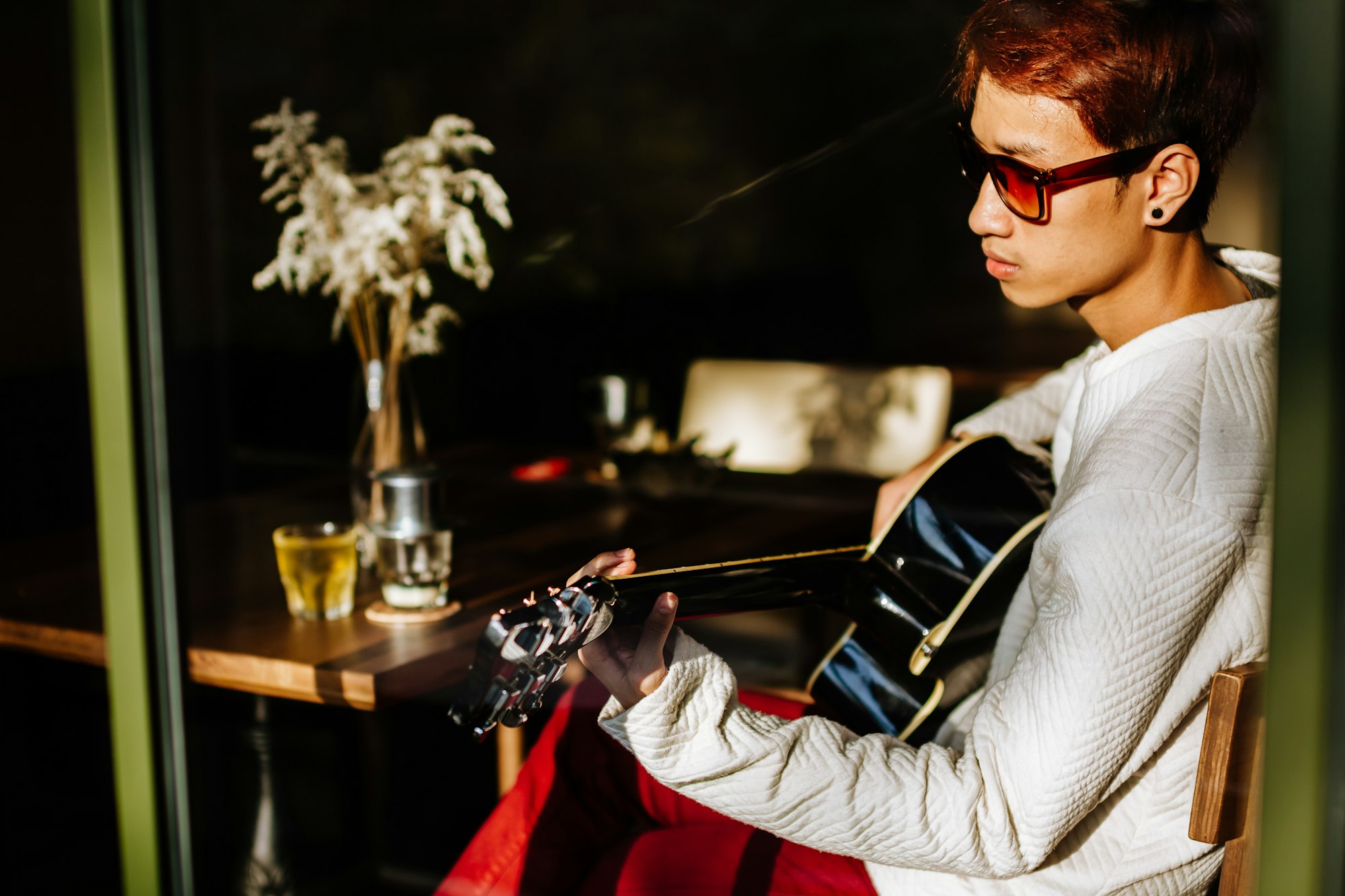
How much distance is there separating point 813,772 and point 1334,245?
541mm

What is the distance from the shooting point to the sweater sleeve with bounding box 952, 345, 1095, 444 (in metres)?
1.56

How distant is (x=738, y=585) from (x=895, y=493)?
1.27 ft

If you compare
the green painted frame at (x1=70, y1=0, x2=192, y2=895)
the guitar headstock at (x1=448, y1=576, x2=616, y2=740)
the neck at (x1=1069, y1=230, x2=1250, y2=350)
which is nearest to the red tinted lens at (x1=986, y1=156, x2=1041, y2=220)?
the neck at (x1=1069, y1=230, x2=1250, y2=350)

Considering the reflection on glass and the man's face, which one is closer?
→ the man's face

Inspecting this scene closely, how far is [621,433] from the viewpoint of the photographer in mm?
2410

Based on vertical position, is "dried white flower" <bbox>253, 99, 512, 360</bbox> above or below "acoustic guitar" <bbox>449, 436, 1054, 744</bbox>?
above

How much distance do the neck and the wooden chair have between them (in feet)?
1.14

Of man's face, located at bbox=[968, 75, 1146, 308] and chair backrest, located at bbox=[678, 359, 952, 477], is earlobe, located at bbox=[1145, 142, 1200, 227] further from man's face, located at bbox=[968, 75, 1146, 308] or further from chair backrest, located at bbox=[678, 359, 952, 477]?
chair backrest, located at bbox=[678, 359, 952, 477]

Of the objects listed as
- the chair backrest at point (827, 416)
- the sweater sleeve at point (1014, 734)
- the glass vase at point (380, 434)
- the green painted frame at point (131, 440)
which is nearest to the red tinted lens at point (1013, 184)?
the sweater sleeve at point (1014, 734)

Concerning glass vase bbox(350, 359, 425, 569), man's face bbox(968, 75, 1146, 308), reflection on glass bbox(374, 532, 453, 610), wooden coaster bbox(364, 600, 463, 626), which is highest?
man's face bbox(968, 75, 1146, 308)

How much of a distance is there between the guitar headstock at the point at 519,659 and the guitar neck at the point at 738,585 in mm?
37

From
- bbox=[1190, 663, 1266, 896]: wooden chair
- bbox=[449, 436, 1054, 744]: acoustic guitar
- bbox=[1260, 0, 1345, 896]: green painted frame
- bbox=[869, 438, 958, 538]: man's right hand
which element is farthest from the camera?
bbox=[869, 438, 958, 538]: man's right hand

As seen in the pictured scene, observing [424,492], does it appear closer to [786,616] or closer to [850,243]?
[786,616]

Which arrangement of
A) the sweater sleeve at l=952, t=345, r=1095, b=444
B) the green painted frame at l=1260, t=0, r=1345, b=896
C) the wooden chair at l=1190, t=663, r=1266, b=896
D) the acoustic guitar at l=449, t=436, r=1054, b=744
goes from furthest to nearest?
the sweater sleeve at l=952, t=345, r=1095, b=444 → the acoustic guitar at l=449, t=436, r=1054, b=744 → the wooden chair at l=1190, t=663, r=1266, b=896 → the green painted frame at l=1260, t=0, r=1345, b=896
